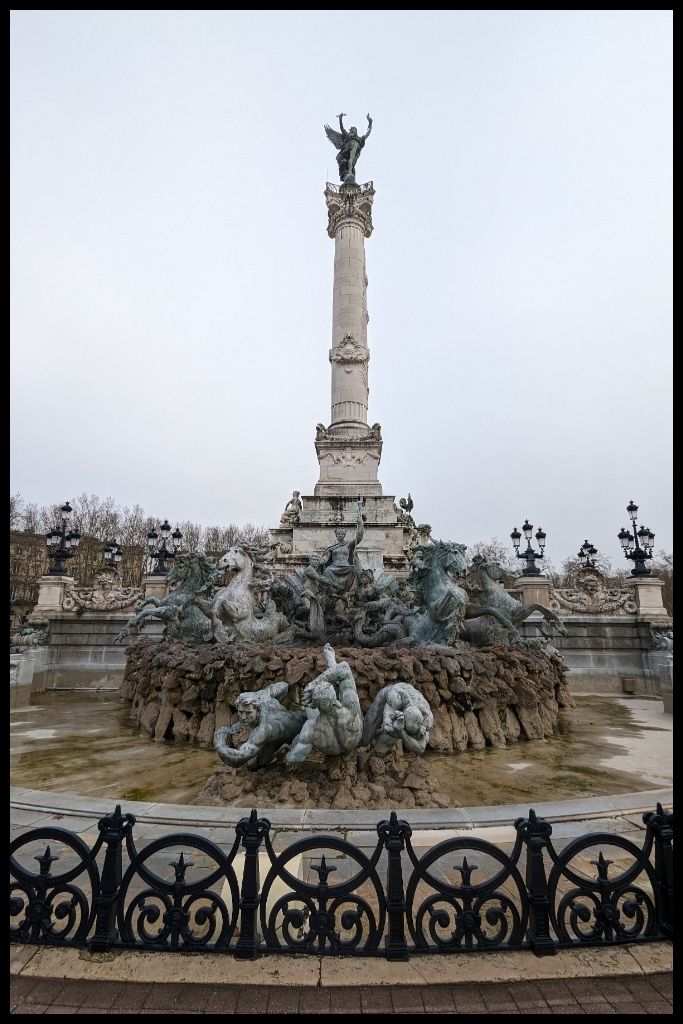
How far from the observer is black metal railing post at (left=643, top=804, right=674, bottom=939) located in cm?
263

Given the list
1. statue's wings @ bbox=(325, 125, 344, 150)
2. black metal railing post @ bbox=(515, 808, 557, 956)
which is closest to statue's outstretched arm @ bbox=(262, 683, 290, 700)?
black metal railing post @ bbox=(515, 808, 557, 956)

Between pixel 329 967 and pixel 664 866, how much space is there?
187cm

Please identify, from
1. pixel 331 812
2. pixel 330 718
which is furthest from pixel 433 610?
pixel 331 812

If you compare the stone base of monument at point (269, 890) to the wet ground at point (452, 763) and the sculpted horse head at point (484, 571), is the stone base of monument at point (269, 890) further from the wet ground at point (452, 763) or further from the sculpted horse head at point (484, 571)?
the sculpted horse head at point (484, 571)

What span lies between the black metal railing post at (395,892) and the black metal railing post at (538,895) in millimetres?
663

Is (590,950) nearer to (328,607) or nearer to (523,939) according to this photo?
(523,939)

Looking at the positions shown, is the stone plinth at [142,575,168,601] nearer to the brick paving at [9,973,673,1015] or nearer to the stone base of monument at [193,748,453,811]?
the stone base of monument at [193,748,453,811]

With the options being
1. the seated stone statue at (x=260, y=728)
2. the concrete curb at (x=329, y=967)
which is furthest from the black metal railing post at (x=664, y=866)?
the seated stone statue at (x=260, y=728)

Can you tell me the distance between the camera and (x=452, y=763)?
6.50m

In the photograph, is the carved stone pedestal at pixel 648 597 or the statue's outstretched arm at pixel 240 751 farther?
the carved stone pedestal at pixel 648 597

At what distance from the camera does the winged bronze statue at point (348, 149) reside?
27.6m

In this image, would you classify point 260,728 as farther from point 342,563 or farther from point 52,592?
point 52,592
